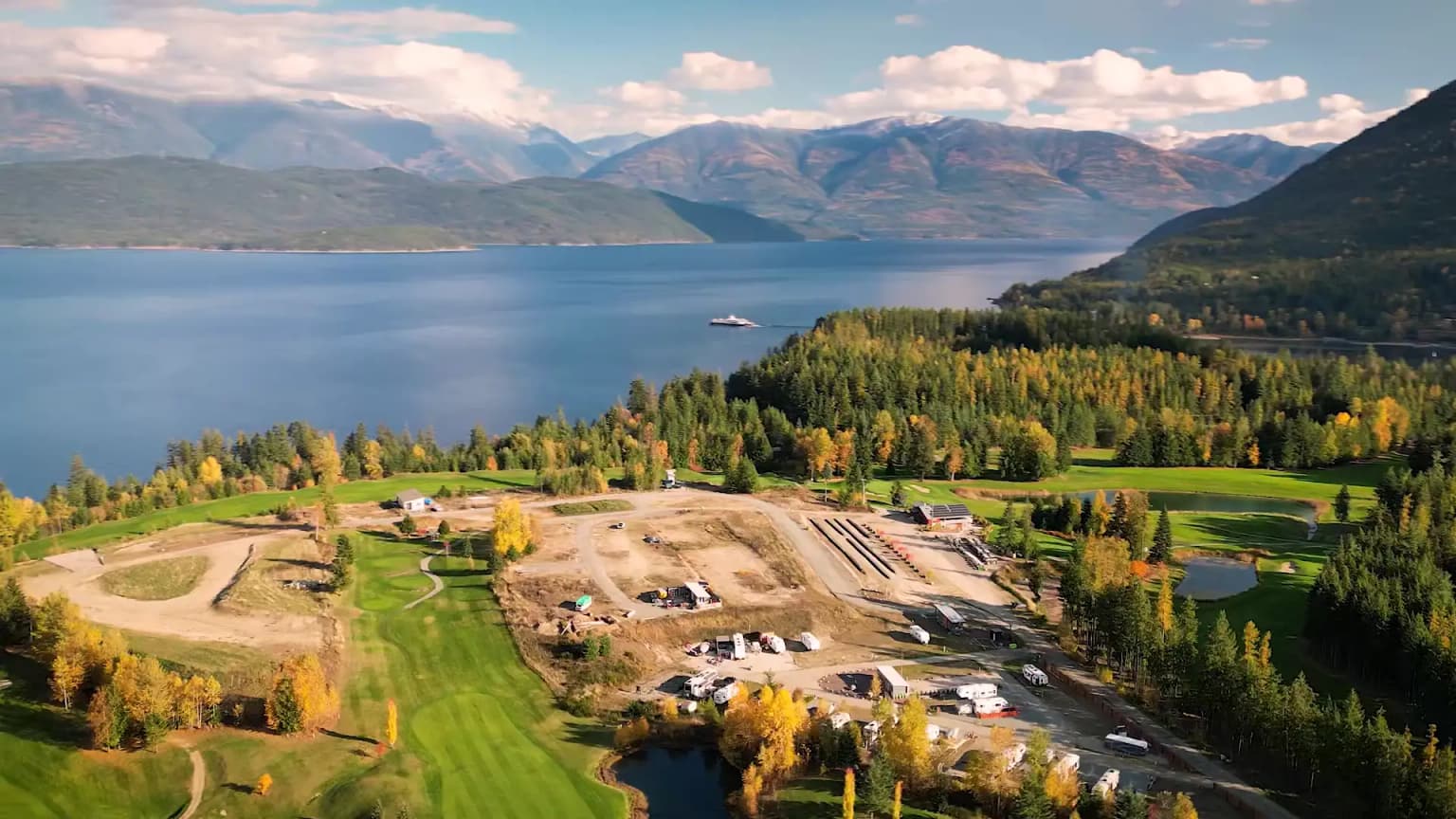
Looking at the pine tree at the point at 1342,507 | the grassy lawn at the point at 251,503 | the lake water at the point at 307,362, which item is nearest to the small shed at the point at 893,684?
the grassy lawn at the point at 251,503

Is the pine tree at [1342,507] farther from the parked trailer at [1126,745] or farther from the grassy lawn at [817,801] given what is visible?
the grassy lawn at [817,801]

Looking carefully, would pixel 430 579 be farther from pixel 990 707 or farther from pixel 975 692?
pixel 990 707

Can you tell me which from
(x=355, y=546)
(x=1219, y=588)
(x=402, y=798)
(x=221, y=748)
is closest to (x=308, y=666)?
(x=221, y=748)

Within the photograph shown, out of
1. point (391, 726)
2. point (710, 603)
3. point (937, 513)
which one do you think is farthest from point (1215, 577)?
point (391, 726)

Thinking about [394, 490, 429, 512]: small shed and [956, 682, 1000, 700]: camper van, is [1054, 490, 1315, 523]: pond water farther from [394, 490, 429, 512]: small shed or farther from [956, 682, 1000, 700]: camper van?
[394, 490, 429, 512]: small shed

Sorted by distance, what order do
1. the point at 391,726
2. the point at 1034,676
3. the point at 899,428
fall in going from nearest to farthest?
the point at 391,726 < the point at 1034,676 < the point at 899,428

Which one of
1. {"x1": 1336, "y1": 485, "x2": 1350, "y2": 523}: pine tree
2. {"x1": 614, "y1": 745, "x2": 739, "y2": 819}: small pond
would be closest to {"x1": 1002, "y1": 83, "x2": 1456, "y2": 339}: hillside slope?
{"x1": 1336, "y1": 485, "x2": 1350, "y2": 523}: pine tree
